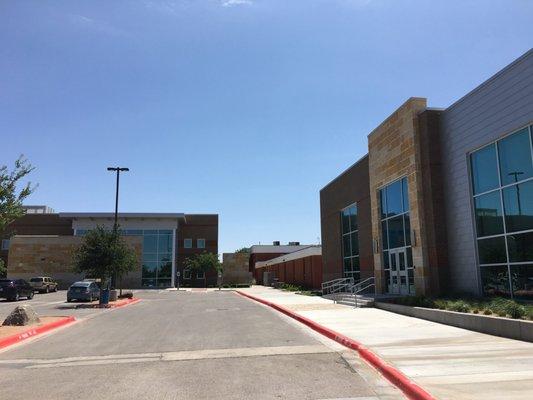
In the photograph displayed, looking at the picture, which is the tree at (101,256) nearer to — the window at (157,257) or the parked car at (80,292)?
the parked car at (80,292)

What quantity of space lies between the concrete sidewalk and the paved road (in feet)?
2.49

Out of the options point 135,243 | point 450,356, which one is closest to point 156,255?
point 135,243

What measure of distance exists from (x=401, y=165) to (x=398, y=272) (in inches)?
207

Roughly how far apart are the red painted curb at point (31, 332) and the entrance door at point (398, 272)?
14820 millimetres

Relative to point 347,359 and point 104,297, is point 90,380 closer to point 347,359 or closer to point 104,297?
point 347,359

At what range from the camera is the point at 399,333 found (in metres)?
13.4

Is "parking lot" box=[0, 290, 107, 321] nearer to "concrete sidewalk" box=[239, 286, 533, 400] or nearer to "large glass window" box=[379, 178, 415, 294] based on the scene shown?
"concrete sidewalk" box=[239, 286, 533, 400]

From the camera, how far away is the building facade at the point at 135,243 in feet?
200

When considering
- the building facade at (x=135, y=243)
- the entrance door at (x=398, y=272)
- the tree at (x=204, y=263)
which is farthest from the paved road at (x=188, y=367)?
the tree at (x=204, y=263)

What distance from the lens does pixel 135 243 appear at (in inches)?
2480

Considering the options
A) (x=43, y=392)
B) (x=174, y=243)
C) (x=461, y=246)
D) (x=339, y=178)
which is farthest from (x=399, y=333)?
(x=174, y=243)

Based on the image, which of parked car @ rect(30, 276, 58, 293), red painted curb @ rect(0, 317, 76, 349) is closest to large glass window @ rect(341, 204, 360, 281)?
red painted curb @ rect(0, 317, 76, 349)

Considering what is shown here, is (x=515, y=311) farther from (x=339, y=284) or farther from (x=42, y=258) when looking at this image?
(x=42, y=258)

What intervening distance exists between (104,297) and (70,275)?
36.7 meters
